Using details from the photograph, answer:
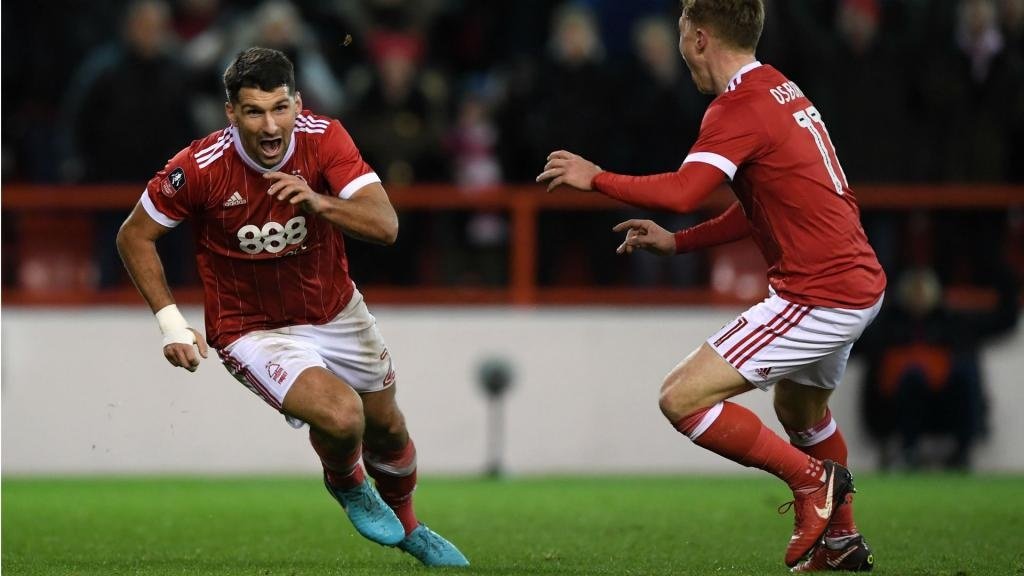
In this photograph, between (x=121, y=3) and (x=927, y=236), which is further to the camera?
(x=121, y=3)

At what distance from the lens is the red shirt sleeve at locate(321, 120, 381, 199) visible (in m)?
7.07

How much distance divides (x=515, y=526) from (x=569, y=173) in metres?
3.18

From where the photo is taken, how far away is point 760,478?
505 inches

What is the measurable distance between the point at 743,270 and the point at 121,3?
5.82 meters

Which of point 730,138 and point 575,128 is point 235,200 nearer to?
point 730,138

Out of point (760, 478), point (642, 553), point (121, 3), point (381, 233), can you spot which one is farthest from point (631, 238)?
point (121, 3)

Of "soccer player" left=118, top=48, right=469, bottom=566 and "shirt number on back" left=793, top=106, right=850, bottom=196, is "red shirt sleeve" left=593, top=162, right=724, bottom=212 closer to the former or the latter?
"shirt number on back" left=793, top=106, right=850, bottom=196

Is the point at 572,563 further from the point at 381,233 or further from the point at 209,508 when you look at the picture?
the point at 209,508

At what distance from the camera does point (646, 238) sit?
23.8ft

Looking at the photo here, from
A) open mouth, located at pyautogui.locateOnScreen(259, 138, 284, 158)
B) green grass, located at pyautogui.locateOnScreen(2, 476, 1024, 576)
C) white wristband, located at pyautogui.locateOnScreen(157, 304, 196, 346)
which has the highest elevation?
open mouth, located at pyautogui.locateOnScreen(259, 138, 284, 158)

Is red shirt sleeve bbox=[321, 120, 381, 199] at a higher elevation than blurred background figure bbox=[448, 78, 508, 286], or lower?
higher

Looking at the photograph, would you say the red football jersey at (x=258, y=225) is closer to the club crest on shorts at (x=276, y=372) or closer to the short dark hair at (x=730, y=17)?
the club crest on shorts at (x=276, y=372)

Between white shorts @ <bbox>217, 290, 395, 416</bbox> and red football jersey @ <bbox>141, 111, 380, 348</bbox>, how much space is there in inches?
2.1

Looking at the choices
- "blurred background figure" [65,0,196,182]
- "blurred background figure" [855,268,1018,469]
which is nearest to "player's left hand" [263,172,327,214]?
"blurred background figure" [65,0,196,182]
